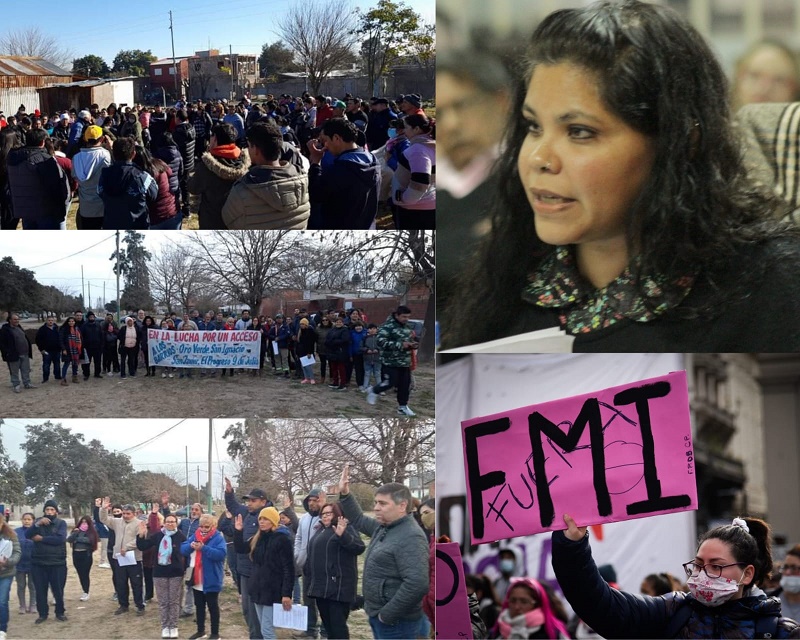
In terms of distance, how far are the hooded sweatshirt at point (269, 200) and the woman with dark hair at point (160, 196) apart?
0.51 metres

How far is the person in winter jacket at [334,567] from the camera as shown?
28.8ft

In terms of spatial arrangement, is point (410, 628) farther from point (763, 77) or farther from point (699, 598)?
point (763, 77)

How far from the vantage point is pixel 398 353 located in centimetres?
909

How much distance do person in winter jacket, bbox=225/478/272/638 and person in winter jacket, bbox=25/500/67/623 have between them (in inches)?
55.1

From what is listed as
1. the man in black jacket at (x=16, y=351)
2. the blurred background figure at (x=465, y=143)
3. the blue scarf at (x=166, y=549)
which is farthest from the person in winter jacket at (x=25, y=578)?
the blurred background figure at (x=465, y=143)

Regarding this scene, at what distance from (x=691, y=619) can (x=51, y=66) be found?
7.30 meters

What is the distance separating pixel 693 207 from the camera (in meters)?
8.54

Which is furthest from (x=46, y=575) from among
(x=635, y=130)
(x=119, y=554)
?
(x=635, y=130)

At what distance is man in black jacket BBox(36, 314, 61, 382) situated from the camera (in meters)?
9.23

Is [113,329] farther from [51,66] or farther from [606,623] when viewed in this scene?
[606,623]

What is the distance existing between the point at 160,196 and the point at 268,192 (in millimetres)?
966

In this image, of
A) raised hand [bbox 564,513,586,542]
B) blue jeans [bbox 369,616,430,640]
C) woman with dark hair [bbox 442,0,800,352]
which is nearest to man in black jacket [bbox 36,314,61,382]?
blue jeans [bbox 369,616,430,640]

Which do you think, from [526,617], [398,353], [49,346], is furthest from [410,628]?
[49,346]

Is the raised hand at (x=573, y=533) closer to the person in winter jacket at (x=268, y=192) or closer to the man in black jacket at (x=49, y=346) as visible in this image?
the person in winter jacket at (x=268, y=192)
